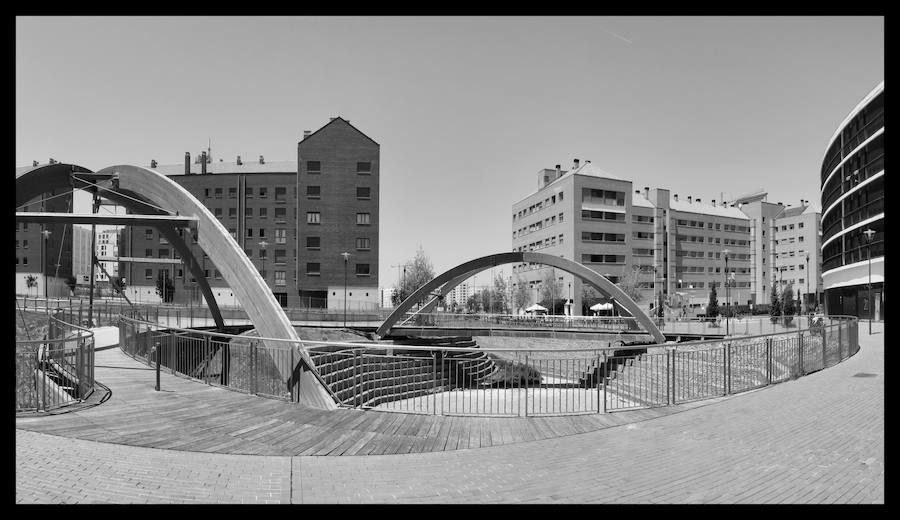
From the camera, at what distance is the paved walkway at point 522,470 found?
5586 millimetres

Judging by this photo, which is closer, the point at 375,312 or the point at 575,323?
the point at 575,323

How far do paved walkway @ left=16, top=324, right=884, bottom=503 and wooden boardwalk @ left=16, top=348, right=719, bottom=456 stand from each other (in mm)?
153

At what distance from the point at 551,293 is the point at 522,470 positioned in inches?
2739

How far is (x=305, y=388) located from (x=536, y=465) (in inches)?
202

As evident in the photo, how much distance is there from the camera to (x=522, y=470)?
650 centimetres

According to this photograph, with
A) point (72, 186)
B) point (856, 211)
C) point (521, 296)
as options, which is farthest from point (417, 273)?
point (72, 186)

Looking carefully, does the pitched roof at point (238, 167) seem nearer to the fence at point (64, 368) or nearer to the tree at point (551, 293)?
the tree at point (551, 293)

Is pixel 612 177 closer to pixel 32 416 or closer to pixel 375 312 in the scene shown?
pixel 375 312

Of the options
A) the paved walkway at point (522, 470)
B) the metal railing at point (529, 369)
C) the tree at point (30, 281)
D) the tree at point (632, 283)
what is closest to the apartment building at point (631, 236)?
the tree at point (632, 283)

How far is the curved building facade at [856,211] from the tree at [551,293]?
29814mm

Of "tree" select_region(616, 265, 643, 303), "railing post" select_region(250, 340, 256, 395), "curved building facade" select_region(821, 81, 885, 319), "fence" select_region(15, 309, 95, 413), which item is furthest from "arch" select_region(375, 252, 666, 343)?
"tree" select_region(616, 265, 643, 303)

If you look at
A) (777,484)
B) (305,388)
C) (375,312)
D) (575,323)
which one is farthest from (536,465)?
(375,312)
